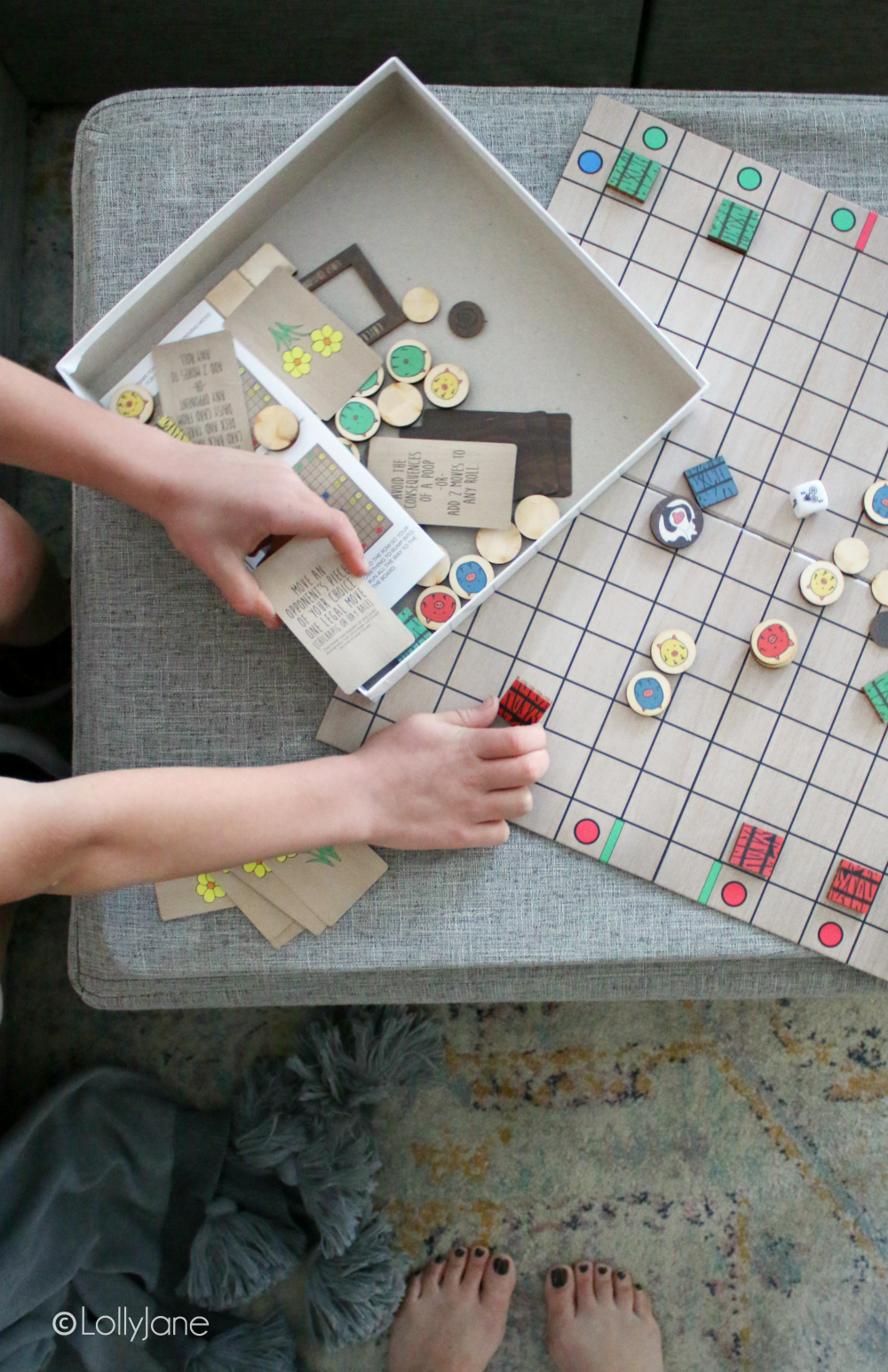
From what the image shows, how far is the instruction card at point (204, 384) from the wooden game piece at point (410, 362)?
138 mm

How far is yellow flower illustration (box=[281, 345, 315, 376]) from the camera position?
2.75 ft

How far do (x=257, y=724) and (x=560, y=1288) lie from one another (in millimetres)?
886

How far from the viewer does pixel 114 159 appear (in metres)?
0.88

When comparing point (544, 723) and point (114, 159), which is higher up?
point (114, 159)

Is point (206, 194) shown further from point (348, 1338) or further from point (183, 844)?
point (348, 1338)

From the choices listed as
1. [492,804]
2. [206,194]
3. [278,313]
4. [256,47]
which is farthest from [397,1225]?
[256,47]

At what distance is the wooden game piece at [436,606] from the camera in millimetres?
840

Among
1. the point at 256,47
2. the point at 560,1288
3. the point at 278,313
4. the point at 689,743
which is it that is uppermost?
the point at 256,47

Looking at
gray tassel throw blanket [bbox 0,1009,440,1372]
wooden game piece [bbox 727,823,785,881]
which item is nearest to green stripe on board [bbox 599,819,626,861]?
wooden game piece [bbox 727,823,785,881]

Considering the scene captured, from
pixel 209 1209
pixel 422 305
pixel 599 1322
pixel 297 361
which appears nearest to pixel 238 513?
pixel 297 361

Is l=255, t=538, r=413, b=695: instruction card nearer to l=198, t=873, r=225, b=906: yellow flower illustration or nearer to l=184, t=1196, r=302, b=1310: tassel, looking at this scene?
l=198, t=873, r=225, b=906: yellow flower illustration

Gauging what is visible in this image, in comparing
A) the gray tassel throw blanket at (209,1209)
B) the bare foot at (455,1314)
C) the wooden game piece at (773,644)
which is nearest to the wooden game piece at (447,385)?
the wooden game piece at (773,644)

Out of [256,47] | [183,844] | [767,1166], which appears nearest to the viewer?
[183,844]
